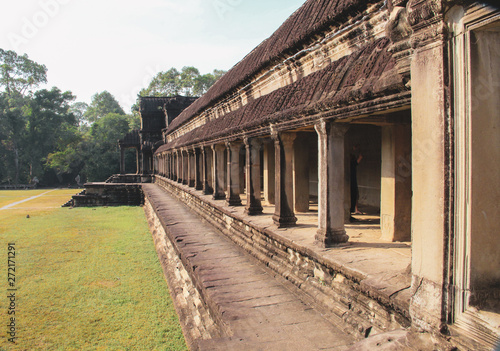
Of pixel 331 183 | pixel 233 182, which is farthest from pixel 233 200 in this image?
pixel 331 183

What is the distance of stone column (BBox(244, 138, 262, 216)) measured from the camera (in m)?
7.28

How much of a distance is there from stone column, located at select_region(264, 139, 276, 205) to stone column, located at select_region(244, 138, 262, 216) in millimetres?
2051

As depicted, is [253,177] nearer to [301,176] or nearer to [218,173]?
[301,176]

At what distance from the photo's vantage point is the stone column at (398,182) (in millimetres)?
4883

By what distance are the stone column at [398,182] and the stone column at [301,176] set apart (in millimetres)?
2830

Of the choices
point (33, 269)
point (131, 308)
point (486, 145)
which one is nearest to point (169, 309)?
point (131, 308)

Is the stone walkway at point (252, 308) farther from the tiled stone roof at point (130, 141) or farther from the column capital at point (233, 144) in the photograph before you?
the tiled stone roof at point (130, 141)

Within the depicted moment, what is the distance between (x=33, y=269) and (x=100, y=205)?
1534cm

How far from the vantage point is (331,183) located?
14.9 feet

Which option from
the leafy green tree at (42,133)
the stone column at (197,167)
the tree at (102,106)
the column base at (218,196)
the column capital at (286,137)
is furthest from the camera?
the tree at (102,106)

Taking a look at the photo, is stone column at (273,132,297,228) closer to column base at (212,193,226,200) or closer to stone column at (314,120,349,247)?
stone column at (314,120,349,247)

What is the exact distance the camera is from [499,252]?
7.73 ft

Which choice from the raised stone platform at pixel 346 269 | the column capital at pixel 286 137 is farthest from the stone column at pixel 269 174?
the column capital at pixel 286 137

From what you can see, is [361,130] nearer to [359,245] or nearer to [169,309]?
[359,245]
